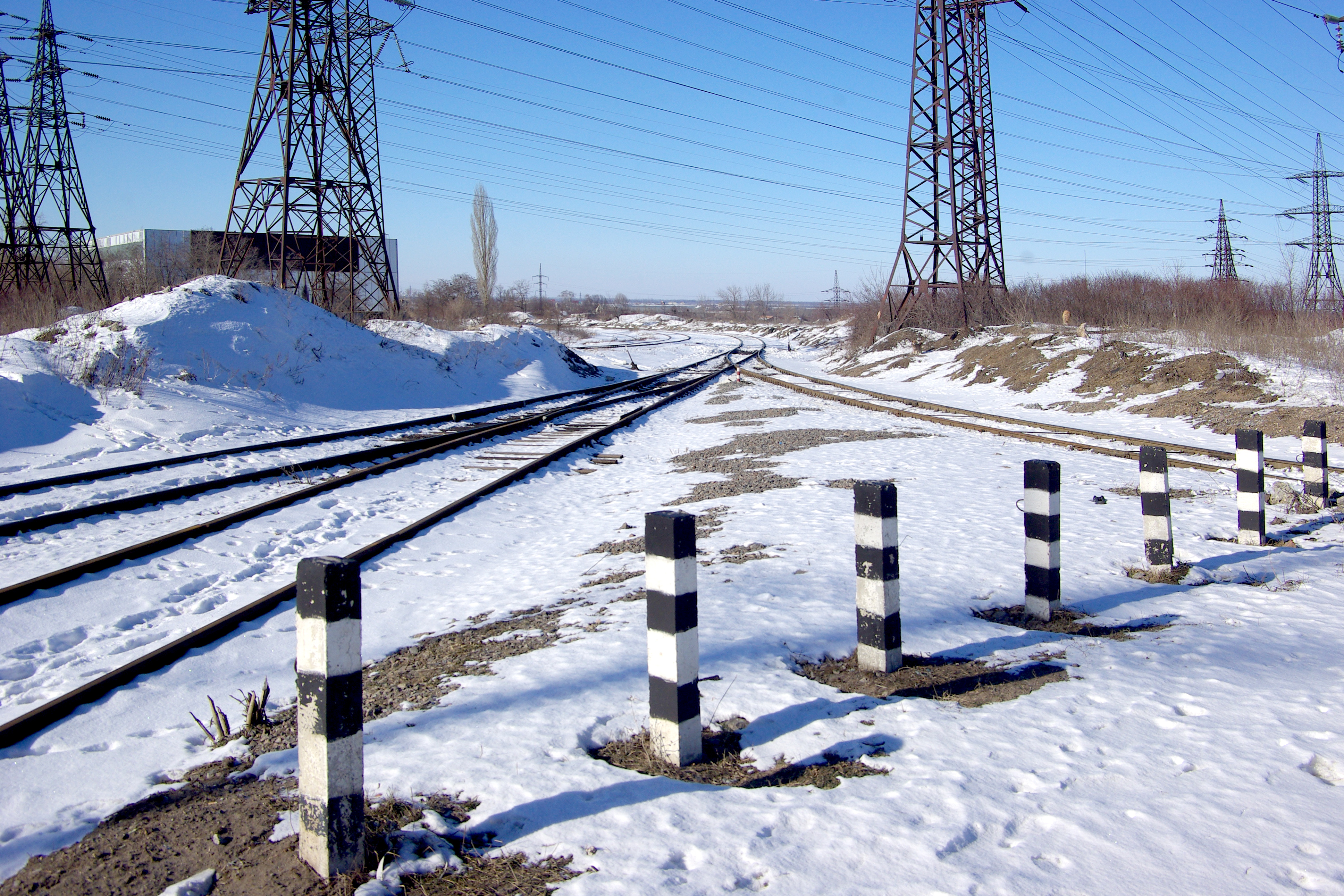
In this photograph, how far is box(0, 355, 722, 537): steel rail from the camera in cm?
818

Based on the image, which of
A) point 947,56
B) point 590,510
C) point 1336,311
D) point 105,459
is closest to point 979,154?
point 947,56

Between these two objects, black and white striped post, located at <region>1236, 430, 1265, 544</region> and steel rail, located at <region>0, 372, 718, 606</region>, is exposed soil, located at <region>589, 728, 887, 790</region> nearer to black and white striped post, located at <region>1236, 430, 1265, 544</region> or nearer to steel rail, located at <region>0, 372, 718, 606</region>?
black and white striped post, located at <region>1236, 430, 1265, 544</region>

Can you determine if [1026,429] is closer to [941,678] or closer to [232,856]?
[941,678]

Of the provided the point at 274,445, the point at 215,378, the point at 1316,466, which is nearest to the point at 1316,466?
the point at 1316,466

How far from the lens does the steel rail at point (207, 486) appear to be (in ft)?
26.8

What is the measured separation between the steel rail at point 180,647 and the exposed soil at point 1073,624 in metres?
3.80

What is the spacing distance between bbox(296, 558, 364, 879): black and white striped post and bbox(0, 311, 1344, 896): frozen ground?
1.54 ft

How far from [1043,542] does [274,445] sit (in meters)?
11.6

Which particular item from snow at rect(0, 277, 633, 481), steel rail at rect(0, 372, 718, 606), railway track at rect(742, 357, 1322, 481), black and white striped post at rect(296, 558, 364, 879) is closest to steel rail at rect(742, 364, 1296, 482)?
railway track at rect(742, 357, 1322, 481)

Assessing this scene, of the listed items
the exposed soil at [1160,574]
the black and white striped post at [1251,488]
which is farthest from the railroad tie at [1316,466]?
the exposed soil at [1160,574]

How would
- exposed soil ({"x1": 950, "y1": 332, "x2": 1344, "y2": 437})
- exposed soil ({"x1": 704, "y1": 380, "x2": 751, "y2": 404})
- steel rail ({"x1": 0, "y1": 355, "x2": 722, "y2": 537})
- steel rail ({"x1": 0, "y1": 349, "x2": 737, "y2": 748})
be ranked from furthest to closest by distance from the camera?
exposed soil ({"x1": 704, "y1": 380, "x2": 751, "y2": 404}) → exposed soil ({"x1": 950, "y1": 332, "x2": 1344, "y2": 437}) → steel rail ({"x1": 0, "y1": 355, "x2": 722, "y2": 537}) → steel rail ({"x1": 0, "y1": 349, "x2": 737, "y2": 748})

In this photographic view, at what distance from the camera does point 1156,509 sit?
5.86 metres

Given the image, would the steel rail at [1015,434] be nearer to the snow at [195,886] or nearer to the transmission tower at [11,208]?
the snow at [195,886]

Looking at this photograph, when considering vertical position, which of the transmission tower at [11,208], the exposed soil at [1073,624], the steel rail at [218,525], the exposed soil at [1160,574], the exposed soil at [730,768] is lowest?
the exposed soil at [730,768]
